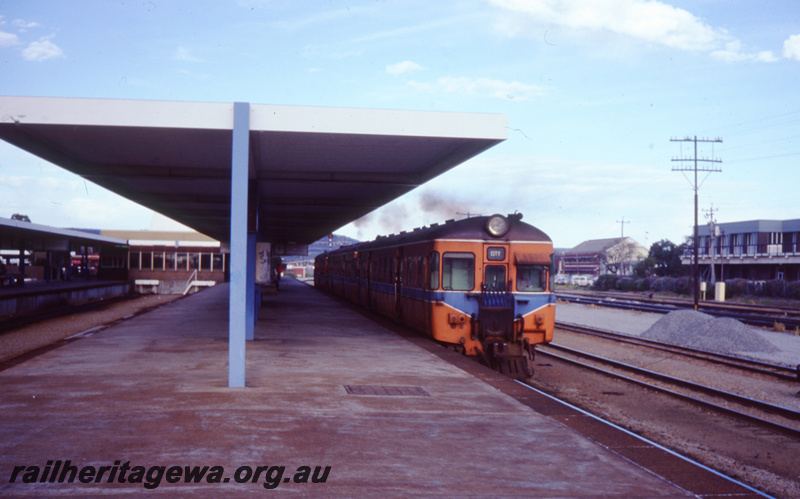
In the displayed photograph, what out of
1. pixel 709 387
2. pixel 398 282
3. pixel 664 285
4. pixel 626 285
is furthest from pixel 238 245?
pixel 626 285

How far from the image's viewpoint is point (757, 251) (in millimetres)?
57125

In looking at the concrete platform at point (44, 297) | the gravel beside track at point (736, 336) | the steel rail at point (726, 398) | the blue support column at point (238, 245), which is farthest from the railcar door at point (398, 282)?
the concrete platform at point (44, 297)

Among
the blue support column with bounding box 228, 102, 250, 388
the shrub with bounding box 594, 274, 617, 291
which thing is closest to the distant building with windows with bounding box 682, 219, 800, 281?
the shrub with bounding box 594, 274, 617, 291

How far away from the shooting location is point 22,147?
10586 millimetres

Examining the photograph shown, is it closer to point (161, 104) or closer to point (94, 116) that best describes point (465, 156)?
point (161, 104)

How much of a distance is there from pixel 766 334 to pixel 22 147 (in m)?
22.0

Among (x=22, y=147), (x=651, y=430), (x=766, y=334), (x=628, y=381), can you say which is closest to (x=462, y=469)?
(x=651, y=430)

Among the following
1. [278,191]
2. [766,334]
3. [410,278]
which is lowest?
[766,334]

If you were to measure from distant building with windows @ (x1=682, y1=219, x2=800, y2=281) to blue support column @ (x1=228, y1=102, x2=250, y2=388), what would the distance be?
159 feet

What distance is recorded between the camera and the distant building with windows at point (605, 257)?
9619 centimetres

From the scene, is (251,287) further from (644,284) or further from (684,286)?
(644,284)

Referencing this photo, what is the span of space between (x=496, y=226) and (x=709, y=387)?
15.8 feet

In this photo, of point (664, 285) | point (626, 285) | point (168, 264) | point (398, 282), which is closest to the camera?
point (398, 282)

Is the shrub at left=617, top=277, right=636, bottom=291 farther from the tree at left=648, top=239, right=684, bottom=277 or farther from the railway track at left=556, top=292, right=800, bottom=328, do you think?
the railway track at left=556, top=292, right=800, bottom=328
